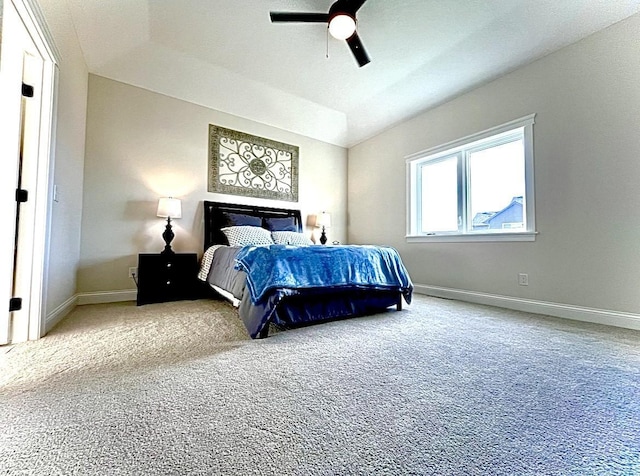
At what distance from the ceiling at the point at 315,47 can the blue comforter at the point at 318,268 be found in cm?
228

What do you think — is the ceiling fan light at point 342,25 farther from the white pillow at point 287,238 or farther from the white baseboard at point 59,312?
the white baseboard at point 59,312

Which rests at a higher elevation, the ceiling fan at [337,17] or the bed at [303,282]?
the ceiling fan at [337,17]

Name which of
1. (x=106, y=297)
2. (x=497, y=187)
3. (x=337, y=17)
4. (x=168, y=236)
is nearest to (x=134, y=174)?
(x=168, y=236)

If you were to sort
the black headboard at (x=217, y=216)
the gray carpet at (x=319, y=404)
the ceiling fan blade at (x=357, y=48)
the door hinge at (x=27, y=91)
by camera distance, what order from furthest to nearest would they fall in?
the black headboard at (x=217, y=216)
the ceiling fan blade at (x=357, y=48)
the door hinge at (x=27, y=91)
the gray carpet at (x=319, y=404)

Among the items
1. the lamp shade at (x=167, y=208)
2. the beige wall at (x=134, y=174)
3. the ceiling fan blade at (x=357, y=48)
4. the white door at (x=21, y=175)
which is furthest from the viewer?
the lamp shade at (x=167, y=208)

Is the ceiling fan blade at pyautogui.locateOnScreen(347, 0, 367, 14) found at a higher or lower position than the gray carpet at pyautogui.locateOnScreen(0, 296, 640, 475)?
higher

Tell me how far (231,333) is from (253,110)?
132 inches

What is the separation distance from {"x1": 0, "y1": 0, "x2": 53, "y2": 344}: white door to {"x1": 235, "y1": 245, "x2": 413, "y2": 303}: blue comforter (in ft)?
4.31

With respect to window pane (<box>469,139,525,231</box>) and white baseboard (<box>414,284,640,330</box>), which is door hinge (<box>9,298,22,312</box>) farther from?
window pane (<box>469,139,525,231</box>)

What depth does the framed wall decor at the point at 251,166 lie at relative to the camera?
3936 mm

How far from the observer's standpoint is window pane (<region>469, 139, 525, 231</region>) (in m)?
3.09

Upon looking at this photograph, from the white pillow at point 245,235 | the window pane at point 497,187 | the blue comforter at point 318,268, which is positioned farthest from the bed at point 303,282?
the window pane at point 497,187

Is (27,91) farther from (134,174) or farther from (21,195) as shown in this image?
(134,174)

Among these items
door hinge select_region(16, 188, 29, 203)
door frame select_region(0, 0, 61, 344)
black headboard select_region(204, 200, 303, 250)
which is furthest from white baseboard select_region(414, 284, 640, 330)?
door hinge select_region(16, 188, 29, 203)
